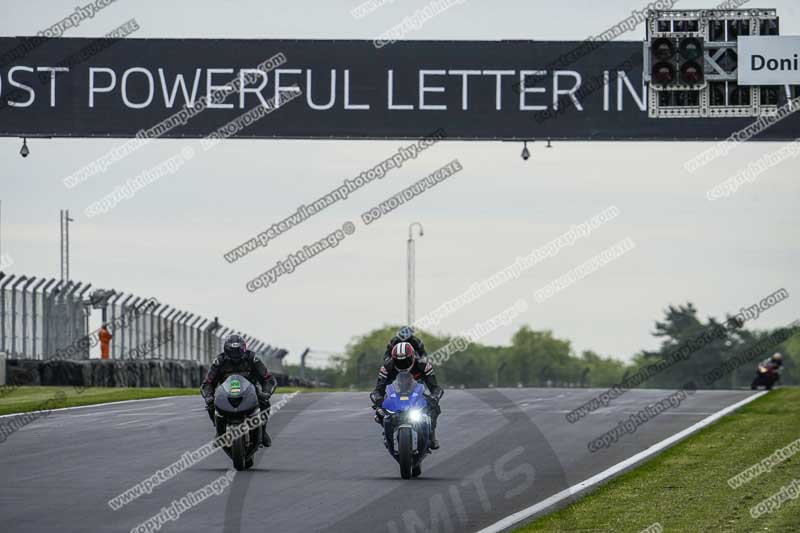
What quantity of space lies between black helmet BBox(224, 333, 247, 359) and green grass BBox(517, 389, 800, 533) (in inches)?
166

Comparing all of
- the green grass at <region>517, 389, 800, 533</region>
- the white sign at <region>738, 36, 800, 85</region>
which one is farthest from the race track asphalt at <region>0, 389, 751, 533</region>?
the white sign at <region>738, 36, 800, 85</region>

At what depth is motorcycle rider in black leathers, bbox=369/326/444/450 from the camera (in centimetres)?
1580

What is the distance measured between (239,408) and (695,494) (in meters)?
4.93

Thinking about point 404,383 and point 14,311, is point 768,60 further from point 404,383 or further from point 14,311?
point 14,311

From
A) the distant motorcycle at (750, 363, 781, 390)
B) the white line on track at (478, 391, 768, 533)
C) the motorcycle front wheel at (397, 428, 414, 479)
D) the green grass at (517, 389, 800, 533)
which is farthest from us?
the distant motorcycle at (750, 363, 781, 390)

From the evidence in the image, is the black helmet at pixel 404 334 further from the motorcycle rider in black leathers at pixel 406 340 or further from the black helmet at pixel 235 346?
the black helmet at pixel 235 346

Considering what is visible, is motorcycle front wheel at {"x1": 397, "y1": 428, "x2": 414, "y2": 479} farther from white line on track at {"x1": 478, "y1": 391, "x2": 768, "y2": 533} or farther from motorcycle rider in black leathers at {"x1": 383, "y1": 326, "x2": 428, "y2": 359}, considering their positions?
white line on track at {"x1": 478, "y1": 391, "x2": 768, "y2": 533}

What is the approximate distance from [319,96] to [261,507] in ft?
48.4

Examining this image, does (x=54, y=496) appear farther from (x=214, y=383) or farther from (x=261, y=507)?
(x=214, y=383)

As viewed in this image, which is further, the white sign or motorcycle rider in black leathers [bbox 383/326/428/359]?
the white sign

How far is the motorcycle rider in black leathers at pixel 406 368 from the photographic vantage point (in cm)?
1580

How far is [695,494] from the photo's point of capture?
47.2 feet

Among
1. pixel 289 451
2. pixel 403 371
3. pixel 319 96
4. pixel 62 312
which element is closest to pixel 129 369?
pixel 62 312

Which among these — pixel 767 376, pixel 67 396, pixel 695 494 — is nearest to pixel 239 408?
pixel 695 494
